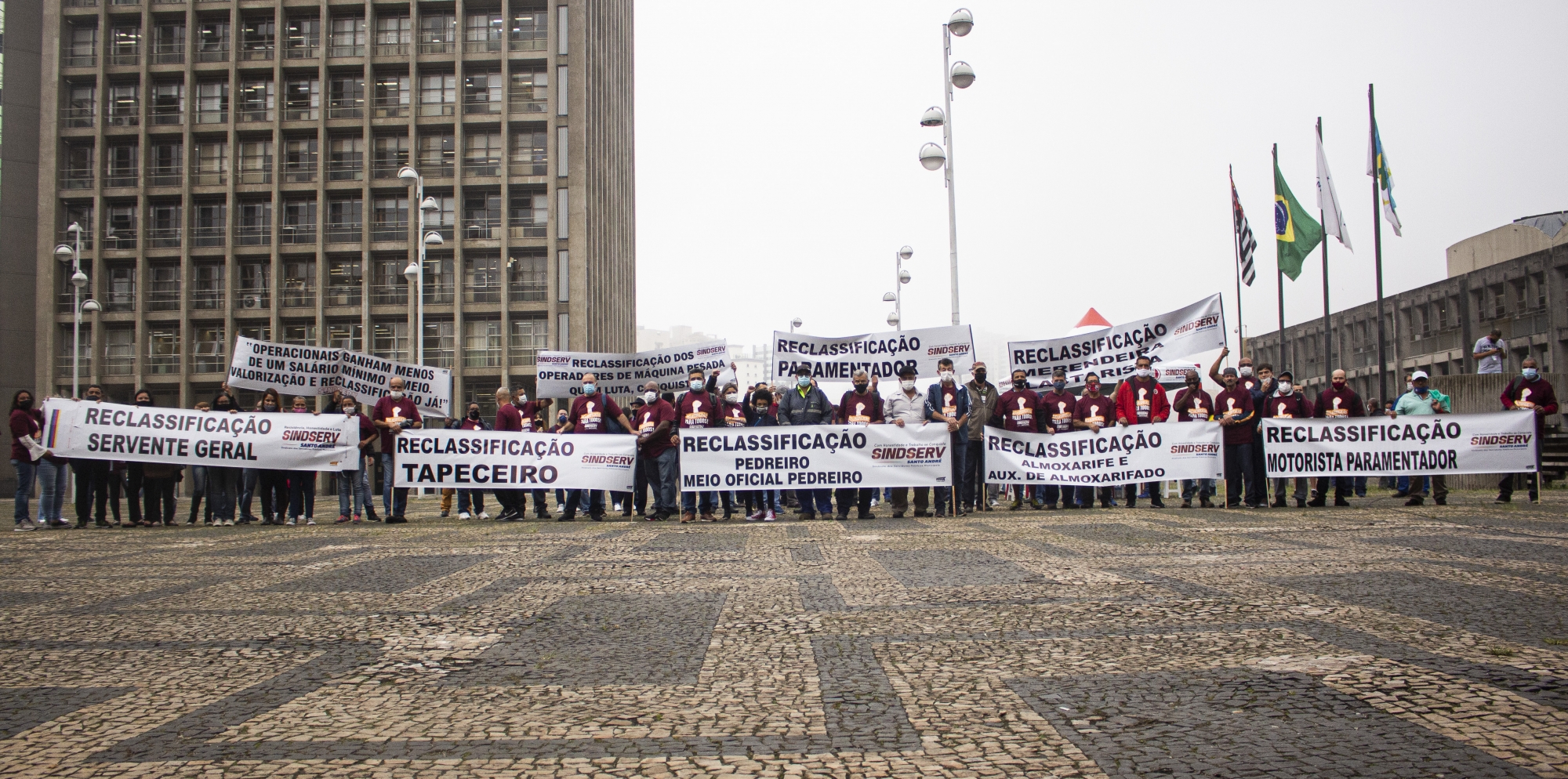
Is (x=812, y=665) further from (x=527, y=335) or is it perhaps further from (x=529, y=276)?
(x=529, y=276)

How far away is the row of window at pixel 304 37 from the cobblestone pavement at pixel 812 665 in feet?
168

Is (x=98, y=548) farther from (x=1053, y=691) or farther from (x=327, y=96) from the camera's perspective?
(x=327, y=96)

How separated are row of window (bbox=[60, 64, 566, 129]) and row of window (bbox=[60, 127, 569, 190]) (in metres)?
1.13

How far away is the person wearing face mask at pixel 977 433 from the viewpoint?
15.0 metres

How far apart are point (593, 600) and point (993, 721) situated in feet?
11.5

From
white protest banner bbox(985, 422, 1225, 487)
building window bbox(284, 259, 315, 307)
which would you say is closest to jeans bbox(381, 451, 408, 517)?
white protest banner bbox(985, 422, 1225, 487)

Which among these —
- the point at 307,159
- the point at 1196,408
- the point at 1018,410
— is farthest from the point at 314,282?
the point at 1196,408

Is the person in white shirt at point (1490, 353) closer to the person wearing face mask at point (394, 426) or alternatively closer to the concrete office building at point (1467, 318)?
the person wearing face mask at point (394, 426)

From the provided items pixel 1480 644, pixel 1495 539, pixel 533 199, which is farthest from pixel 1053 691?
pixel 533 199

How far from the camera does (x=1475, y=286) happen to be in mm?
54812

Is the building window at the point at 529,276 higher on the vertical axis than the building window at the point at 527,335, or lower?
higher

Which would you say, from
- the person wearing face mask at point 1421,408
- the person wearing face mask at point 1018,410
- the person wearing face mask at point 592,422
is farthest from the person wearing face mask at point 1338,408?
the person wearing face mask at point 592,422

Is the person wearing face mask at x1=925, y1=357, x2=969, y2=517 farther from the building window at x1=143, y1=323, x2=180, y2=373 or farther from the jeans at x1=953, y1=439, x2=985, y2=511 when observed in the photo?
the building window at x1=143, y1=323, x2=180, y2=373

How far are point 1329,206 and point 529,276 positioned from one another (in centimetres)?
3857
